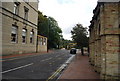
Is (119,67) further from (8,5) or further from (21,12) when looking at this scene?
(21,12)

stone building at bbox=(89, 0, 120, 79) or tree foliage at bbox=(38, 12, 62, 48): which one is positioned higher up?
tree foliage at bbox=(38, 12, 62, 48)

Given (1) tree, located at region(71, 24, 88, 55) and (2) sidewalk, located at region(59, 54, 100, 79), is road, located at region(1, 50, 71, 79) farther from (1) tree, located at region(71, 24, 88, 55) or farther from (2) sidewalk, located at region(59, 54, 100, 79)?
(1) tree, located at region(71, 24, 88, 55)

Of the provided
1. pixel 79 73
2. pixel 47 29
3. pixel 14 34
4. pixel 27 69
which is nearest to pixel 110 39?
pixel 79 73

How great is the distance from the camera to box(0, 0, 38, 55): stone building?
22.9 m

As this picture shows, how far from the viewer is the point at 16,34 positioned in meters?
27.0

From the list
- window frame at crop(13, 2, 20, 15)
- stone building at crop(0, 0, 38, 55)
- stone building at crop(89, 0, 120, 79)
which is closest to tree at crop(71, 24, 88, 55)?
stone building at crop(0, 0, 38, 55)

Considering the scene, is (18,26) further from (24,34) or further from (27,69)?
(27,69)

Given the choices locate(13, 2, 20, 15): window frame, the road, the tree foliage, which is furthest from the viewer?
the tree foliage

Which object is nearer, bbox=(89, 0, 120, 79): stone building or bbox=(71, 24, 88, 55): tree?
bbox=(89, 0, 120, 79): stone building

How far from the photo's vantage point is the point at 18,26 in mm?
27469

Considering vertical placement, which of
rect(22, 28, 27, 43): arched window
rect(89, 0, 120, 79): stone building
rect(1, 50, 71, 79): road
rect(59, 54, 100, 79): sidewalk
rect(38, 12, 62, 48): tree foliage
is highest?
rect(38, 12, 62, 48): tree foliage

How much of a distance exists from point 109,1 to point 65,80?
473cm

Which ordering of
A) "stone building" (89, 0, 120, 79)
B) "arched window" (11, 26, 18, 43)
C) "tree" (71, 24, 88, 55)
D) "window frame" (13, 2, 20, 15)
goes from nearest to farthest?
"stone building" (89, 0, 120, 79), "arched window" (11, 26, 18, 43), "window frame" (13, 2, 20, 15), "tree" (71, 24, 88, 55)

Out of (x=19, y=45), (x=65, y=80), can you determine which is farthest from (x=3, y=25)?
(x=65, y=80)
